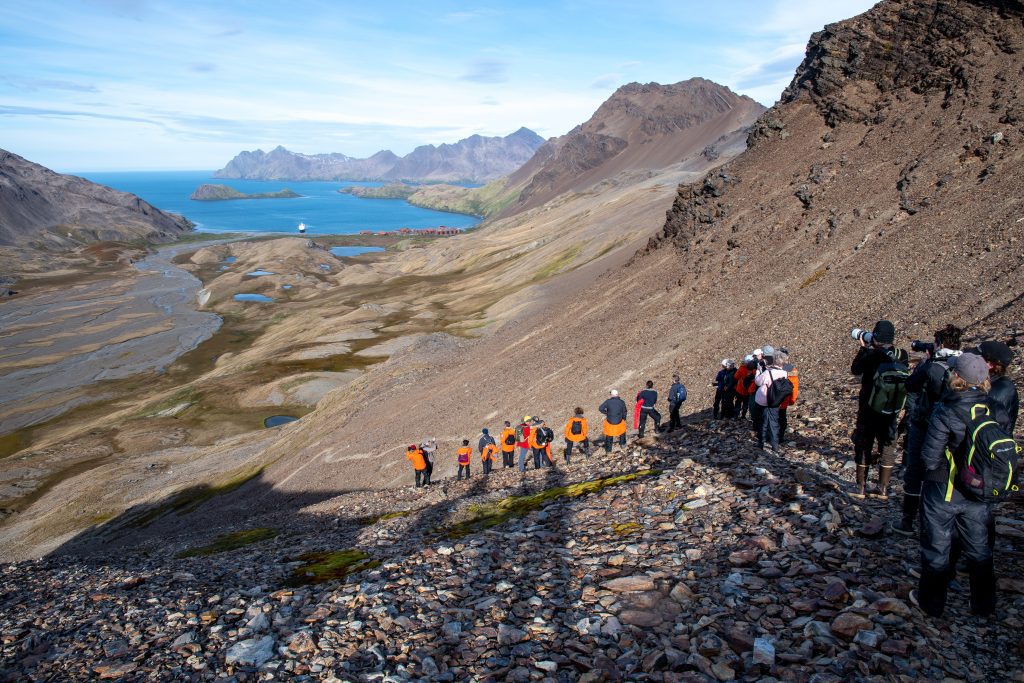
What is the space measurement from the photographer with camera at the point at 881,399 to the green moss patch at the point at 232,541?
18.8 m

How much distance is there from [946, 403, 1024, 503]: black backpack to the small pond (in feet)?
199

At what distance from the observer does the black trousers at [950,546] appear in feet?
25.6

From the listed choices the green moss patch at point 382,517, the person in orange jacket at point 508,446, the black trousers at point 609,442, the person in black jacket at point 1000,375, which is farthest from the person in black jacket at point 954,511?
the person in orange jacket at point 508,446

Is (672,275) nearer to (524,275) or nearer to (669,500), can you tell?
(669,500)

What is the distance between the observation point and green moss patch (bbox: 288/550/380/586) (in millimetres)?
13344

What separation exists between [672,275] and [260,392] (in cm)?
4737

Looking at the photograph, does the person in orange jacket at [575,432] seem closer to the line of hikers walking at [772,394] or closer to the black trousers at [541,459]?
the black trousers at [541,459]

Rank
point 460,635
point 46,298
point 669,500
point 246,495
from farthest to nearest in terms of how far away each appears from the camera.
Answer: point 46,298
point 246,495
point 669,500
point 460,635

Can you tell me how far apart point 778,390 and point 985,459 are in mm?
7830

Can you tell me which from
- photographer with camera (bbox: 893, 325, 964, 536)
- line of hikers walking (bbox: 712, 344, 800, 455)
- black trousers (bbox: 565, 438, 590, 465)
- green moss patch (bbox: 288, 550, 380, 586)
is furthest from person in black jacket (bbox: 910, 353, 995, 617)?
black trousers (bbox: 565, 438, 590, 465)

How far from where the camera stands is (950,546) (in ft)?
26.0

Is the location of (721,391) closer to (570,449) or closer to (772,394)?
(772,394)

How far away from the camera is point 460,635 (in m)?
9.41

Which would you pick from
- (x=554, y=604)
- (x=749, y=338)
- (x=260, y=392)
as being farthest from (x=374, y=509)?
(x=260, y=392)
